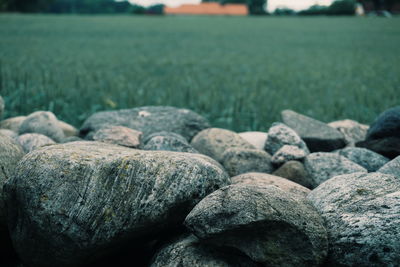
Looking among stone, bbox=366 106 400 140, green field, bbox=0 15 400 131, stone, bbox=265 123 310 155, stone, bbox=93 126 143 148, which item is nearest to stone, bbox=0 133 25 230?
stone, bbox=93 126 143 148

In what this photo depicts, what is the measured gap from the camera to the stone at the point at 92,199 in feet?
7.60

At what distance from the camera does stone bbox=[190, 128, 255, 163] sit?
3879 millimetres

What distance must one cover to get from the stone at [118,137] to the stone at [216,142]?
1.89 ft

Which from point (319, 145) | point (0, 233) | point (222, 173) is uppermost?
point (222, 173)

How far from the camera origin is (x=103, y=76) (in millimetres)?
8164

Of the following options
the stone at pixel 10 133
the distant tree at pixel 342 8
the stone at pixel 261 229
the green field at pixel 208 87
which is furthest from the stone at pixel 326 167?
the distant tree at pixel 342 8

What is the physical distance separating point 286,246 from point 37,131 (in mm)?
2808

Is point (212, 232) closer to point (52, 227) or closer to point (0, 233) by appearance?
point (52, 227)

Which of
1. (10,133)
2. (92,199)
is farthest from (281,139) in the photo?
(10,133)

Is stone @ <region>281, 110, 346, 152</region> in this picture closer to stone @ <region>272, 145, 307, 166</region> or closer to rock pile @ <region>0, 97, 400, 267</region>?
stone @ <region>272, 145, 307, 166</region>

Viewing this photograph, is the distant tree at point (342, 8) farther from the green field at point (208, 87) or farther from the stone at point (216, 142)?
the stone at point (216, 142)

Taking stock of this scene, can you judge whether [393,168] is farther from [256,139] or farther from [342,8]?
[342,8]

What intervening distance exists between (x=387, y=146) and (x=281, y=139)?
89 cm

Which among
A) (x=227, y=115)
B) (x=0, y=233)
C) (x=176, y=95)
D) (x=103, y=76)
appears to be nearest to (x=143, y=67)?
(x=103, y=76)
